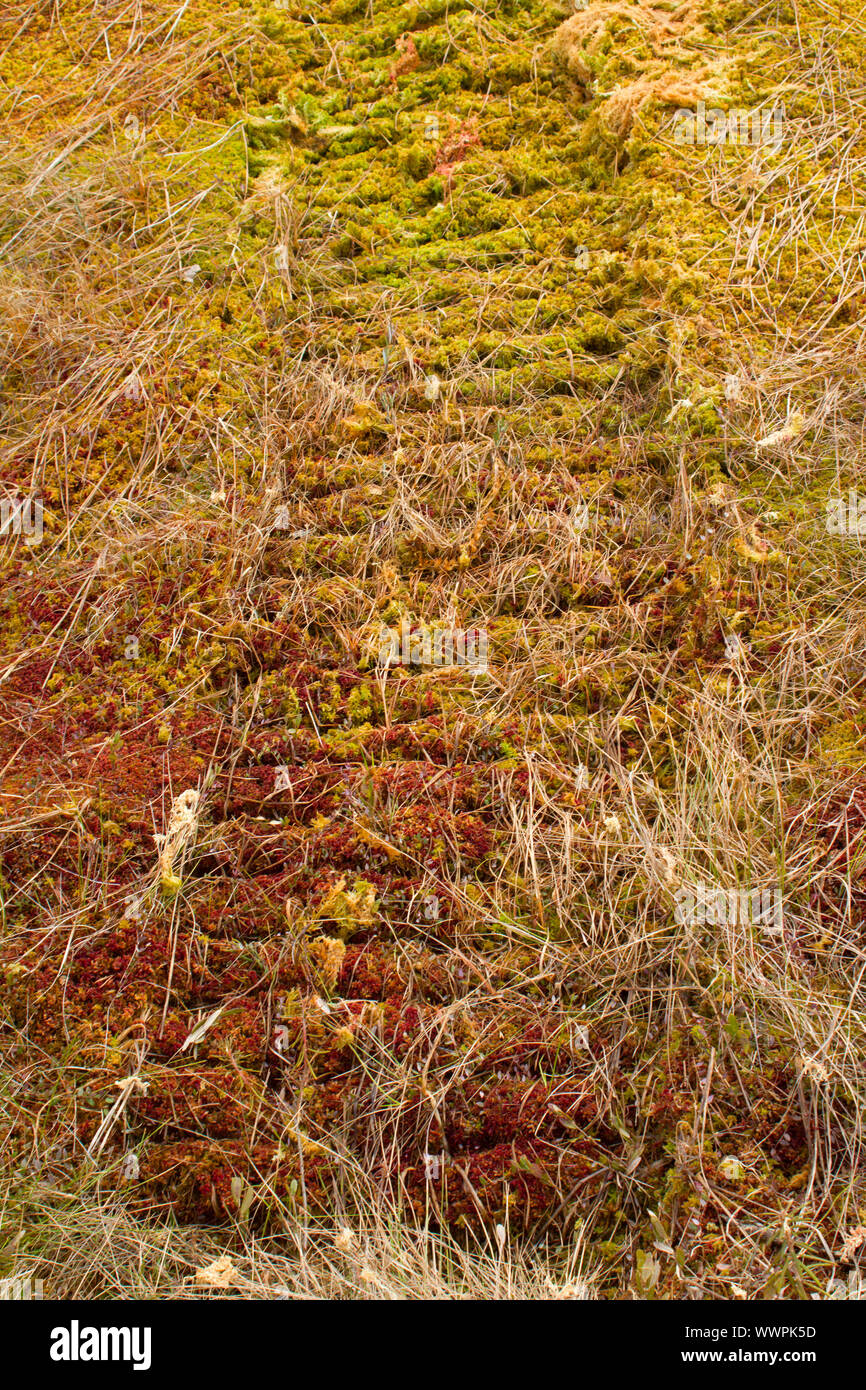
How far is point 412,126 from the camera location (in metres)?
3.60

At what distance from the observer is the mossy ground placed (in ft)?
6.15

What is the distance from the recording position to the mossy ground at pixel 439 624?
1.88 meters

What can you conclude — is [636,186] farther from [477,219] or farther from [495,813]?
[495,813]

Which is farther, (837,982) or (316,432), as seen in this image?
(316,432)

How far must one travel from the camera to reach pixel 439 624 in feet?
8.52

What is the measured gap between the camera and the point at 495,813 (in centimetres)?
228

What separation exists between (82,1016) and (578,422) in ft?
7.23

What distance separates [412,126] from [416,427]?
4.73 ft

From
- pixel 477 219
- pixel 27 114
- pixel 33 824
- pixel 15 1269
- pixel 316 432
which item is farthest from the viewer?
pixel 27 114

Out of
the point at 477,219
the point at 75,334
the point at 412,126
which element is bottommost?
the point at 75,334

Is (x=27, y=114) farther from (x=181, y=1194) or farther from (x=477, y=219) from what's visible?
(x=181, y=1194)

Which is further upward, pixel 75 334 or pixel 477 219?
pixel 477 219

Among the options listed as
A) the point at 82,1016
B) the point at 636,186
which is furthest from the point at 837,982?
the point at 636,186
